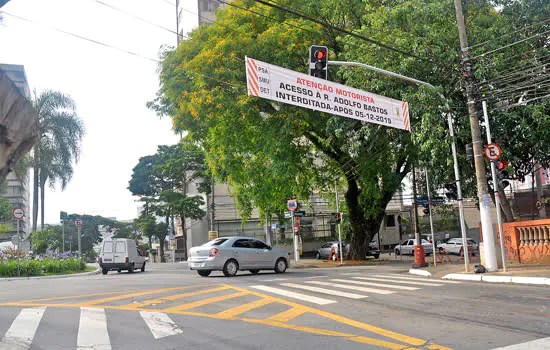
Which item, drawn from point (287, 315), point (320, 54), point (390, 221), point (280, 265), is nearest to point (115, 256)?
point (280, 265)

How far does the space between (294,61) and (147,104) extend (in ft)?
33.8

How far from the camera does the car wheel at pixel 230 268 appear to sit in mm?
18250

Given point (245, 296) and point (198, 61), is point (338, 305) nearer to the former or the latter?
point (245, 296)

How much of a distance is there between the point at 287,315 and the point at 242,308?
4.25 ft

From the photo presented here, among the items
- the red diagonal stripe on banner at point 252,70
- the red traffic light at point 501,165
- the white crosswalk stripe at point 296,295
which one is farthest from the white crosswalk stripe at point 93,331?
the red traffic light at point 501,165

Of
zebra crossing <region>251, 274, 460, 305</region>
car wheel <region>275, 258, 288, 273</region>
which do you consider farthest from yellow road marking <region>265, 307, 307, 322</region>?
car wheel <region>275, 258, 288, 273</region>

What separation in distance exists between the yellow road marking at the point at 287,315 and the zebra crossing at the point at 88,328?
1.60m

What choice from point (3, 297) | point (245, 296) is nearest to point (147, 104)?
point (3, 297)

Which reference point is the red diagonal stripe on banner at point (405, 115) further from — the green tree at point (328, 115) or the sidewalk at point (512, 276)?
the sidewalk at point (512, 276)

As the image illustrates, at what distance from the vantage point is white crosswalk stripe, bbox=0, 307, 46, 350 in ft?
21.2

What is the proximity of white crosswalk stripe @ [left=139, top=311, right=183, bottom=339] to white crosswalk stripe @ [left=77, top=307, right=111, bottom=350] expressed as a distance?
67cm

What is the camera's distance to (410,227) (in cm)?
5281

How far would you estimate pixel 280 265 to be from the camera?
65.9 feet

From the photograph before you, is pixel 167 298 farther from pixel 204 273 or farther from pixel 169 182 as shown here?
pixel 169 182
